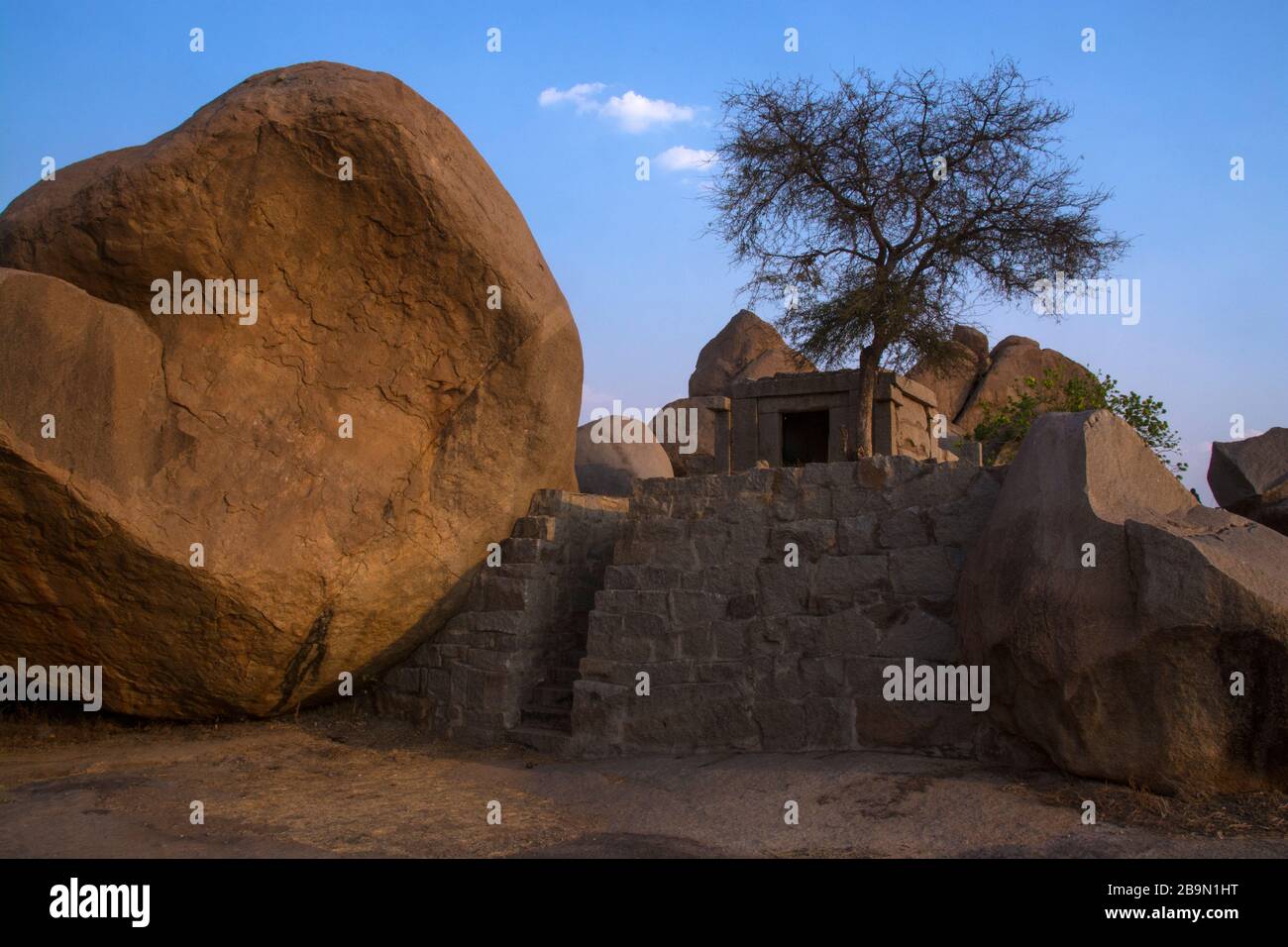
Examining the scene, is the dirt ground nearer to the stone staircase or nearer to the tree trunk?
the stone staircase

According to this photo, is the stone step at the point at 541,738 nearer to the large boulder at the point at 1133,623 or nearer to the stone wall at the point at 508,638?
the stone wall at the point at 508,638

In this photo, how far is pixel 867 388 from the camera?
1509 cm

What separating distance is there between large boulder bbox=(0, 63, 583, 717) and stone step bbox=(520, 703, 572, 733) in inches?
35.3

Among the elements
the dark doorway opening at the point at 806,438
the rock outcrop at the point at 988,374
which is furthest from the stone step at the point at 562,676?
the rock outcrop at the point at 988,374

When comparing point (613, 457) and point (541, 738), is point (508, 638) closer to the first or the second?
point (541, 738)

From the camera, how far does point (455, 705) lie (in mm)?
6738

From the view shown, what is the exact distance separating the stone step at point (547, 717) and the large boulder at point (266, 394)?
0.90m

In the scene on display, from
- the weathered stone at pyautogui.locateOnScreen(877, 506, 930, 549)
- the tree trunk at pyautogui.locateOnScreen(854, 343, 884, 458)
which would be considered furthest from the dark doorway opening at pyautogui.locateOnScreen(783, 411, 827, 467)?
the weathered stone at pyautogui.locateOnScreen(877, 506, 930, 549)

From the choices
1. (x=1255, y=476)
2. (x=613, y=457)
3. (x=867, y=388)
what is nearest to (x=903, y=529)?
(x=1255, y=476)

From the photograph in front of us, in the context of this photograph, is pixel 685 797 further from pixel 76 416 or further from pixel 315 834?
pixel 76 416

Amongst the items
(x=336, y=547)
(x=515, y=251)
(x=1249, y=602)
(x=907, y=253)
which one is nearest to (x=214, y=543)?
(x=336, y=547)

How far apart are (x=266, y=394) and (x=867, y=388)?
414 inches

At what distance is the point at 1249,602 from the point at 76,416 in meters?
5.54

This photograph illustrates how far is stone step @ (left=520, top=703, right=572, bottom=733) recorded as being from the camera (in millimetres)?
6418
